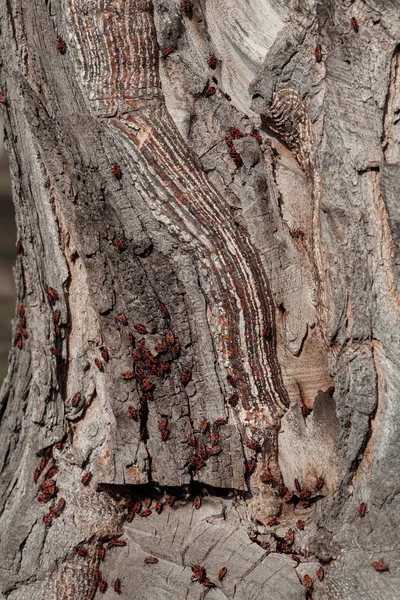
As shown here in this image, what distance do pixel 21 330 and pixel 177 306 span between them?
1.00 m

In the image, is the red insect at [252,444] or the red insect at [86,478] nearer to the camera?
the red insect at [252,444]

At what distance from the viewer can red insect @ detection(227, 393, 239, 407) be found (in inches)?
124

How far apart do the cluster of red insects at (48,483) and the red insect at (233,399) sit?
88 centimetres

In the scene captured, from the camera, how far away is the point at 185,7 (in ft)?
10.5

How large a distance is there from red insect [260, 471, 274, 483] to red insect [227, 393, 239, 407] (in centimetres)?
Answer: 33

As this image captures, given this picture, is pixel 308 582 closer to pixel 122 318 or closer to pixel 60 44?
pixel 122 318

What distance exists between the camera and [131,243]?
3.10 m

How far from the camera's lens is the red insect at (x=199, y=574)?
2.97 m

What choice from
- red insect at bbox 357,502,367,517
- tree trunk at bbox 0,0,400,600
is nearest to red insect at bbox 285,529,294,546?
tree trunk at bbox 0,0,400,600

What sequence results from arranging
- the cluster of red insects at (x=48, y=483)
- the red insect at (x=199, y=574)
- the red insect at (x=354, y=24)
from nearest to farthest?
the red insect at (x=354, y=24)
the red insect at (x=199, y=574)
the cluster of red insects at (x=48, y=483)

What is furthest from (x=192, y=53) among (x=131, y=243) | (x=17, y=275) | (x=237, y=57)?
(x=17, y=275)

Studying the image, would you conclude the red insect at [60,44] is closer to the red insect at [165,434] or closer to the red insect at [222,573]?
the red insect at [165,434]

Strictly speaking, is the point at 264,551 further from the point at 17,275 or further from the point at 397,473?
the point at 17,275

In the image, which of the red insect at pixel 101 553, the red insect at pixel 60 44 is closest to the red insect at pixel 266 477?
the red insect at pixel 101 553
